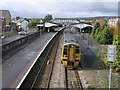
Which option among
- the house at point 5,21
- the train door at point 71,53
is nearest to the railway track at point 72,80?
the train door at point 71,53

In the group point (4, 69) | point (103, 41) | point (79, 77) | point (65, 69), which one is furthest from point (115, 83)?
point (103, 41)

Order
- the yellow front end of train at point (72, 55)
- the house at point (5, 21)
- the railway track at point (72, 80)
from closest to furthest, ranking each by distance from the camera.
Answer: the railway track at point (72, 80), the yellow front end of train at point (72, 55), the house at point (5, 21)

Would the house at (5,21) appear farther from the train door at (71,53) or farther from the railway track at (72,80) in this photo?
the railway track at (72,80)

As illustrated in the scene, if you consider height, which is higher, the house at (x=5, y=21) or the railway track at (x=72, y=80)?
the house at (x=5, y=21)

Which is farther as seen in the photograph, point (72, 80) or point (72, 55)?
point (72, 55)

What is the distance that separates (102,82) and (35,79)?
4.36 metres

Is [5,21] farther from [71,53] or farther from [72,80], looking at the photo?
[72,80]

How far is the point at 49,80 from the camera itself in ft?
60.5

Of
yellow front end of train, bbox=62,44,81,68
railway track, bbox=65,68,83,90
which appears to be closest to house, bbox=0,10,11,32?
yellow front end of train, bbox=62,44,81,68

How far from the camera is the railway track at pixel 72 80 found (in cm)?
1690

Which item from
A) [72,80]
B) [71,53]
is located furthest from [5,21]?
[72,80]

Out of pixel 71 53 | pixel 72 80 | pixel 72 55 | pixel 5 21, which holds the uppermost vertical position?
pixel 5 21

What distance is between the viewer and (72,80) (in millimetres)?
18766

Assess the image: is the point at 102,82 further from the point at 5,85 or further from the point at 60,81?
the point at 5,85
